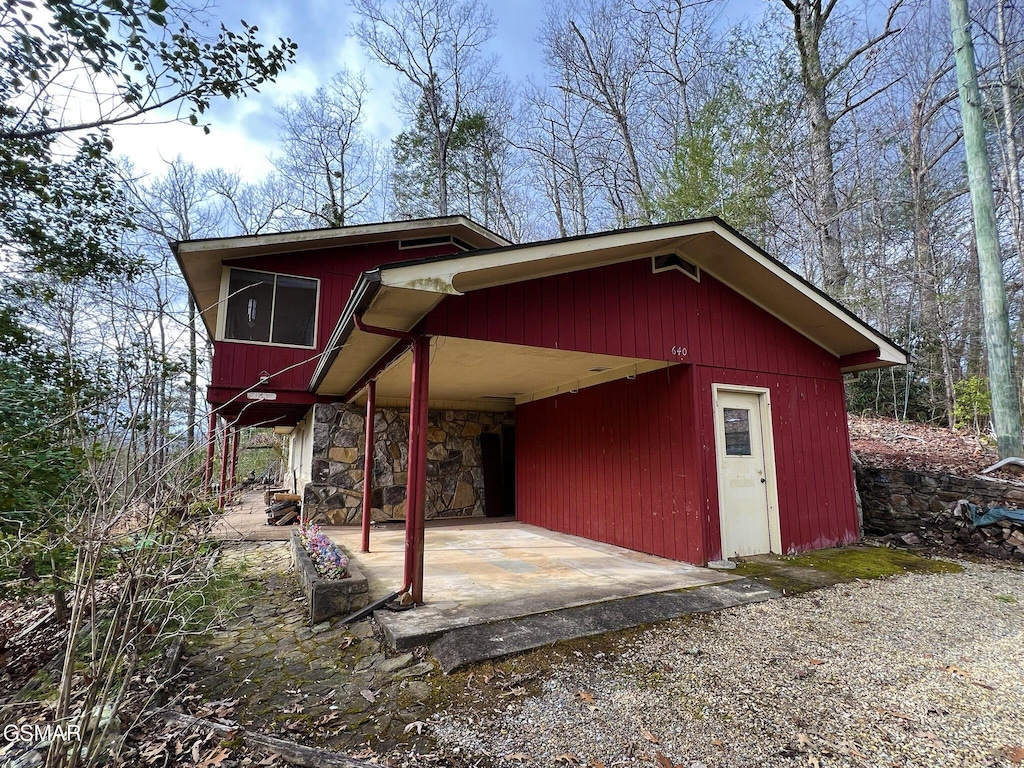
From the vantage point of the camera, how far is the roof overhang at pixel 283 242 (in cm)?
740

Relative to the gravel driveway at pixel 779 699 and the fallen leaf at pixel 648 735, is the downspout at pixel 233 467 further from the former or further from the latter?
the fallen leaf at pixel 648 735

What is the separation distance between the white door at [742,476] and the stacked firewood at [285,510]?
6933 mm


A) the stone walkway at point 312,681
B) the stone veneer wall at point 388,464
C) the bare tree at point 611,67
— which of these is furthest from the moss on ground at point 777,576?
the bare tree at point 611,67

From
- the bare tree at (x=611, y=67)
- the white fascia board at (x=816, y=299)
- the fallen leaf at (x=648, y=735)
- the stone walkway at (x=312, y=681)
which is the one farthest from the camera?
the bare tree at (x=611, y=67)

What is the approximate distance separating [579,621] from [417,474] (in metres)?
1.55

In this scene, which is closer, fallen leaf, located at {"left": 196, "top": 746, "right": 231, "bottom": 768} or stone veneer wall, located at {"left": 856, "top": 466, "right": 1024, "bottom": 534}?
fallen leaf, located at {"left": 196, "top": 746, "right": 231, "bottom": 768}

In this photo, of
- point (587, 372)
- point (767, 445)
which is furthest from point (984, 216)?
point (587, 372)

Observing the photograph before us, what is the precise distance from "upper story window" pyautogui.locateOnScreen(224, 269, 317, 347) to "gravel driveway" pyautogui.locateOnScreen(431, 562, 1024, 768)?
7144 millimetres

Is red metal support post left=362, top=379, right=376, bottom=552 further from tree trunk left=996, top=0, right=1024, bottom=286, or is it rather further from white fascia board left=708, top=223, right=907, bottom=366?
tree trunk left=996, top=0, right=1024, bottom=286

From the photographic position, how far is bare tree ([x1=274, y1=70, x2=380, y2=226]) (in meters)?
16.5

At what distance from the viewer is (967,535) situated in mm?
5441

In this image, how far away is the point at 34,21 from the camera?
3709mm

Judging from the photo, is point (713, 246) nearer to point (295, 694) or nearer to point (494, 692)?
point (494, 692)

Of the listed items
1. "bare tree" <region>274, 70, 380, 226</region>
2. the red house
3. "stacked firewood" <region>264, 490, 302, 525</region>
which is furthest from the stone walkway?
"bare tree" <region>274, 70, 380, 226</region>
